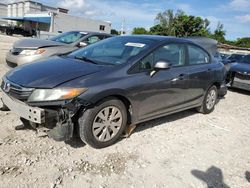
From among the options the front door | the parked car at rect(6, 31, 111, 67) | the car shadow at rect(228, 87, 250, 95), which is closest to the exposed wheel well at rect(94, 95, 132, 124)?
the front door

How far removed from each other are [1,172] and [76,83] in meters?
1.35

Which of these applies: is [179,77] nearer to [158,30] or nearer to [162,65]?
[162,65]

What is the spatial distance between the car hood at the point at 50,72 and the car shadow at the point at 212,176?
1.92 m

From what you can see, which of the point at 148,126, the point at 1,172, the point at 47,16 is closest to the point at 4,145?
the point at 1,172

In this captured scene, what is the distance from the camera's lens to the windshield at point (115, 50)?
13.9 ft

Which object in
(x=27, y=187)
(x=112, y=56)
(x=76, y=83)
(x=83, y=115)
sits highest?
(x=112, y=56)

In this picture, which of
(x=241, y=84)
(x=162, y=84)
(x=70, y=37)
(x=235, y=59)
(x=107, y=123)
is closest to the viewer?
(x=107, y=123)

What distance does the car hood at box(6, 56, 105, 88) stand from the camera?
3.52 metres


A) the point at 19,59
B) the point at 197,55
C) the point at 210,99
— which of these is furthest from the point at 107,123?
the point at 19,59

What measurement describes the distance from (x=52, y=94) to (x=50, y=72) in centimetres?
47

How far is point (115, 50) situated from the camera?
456 centimetres

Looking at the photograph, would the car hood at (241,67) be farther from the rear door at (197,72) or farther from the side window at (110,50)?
the side window at (110,50)

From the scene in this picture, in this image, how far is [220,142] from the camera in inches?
183

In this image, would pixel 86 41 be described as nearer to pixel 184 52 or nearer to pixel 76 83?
Result: pixel 184 52
